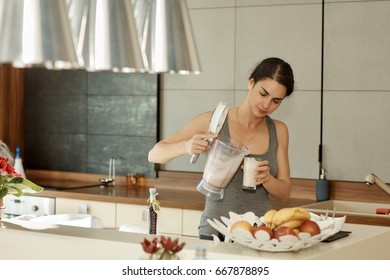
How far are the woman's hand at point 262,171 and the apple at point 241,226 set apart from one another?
547mm

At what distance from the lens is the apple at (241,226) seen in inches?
101

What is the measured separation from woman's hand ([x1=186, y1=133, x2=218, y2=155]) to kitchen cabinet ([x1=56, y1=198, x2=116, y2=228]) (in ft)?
6.83

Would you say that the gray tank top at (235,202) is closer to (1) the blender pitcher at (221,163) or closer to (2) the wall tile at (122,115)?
(1) the blender pitcher at (221,163)

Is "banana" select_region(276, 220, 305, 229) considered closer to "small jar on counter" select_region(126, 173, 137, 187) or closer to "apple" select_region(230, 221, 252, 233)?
"apple" select_region(230, 221, 252, 233)

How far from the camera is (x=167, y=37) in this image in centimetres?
208

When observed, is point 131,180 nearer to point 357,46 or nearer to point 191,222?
point 191,222

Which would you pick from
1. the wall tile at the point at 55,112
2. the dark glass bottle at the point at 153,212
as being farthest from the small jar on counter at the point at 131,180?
the dark glass bottle at the point at 153,212

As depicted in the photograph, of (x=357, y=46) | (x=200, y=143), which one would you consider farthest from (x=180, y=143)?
(x=357, y=46)

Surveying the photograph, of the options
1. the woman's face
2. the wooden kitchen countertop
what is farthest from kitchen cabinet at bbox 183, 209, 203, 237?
the woman's face

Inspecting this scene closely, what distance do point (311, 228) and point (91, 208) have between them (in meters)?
2.84

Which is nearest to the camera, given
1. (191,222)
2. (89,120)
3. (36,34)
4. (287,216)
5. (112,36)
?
(36,34)

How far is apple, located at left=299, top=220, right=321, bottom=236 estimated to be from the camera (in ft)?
8.46

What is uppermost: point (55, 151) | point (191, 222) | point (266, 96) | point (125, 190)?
point (266, 96)
